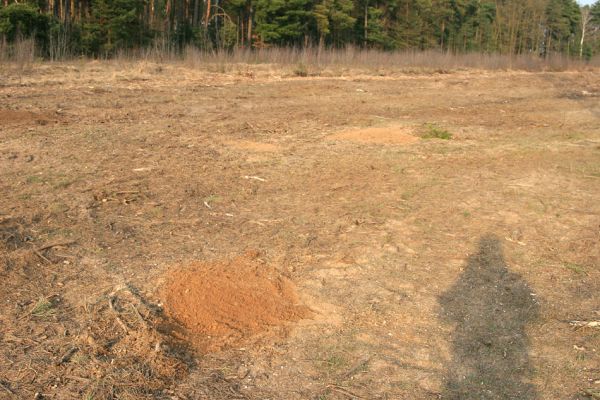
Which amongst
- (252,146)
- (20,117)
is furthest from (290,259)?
(20,117)

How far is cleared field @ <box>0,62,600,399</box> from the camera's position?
10.4ft

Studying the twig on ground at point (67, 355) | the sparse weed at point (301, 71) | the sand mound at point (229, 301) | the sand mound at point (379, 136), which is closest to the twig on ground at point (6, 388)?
the twig on ground at point (67, 355)

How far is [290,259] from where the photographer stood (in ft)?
14.8

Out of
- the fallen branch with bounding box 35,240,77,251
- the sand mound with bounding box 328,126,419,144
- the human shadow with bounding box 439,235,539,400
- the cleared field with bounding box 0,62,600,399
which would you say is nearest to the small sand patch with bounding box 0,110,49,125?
the cleared field with bounding box 0,62,600,399

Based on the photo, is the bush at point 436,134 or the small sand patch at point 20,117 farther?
the bush at point 436,134

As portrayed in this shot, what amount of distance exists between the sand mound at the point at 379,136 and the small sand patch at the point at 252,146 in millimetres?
1055

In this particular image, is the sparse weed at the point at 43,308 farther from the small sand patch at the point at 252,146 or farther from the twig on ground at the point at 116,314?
the small sand patch at the point at 252,146

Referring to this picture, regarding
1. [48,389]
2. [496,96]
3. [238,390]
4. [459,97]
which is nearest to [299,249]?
[238,390]

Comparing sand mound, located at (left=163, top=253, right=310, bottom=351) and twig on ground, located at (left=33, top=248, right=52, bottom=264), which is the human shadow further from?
twig on ground, located at (left=33, top=248, right=52, bottom=264)

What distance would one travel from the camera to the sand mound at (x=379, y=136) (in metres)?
8.66

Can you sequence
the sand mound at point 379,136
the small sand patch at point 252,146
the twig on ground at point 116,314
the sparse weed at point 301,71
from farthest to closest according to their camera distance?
the sparse weed at point 301,71
the sand mound at point 379,136
the small sand patch at point 252,146
the twig on ground at point 116,314

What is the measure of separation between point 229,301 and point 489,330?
1.58 metres

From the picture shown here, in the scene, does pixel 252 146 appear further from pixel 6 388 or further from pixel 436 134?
pixel 6 388

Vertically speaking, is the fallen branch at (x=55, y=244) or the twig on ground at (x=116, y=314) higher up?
the fallen branch at (x=55, y=244)
